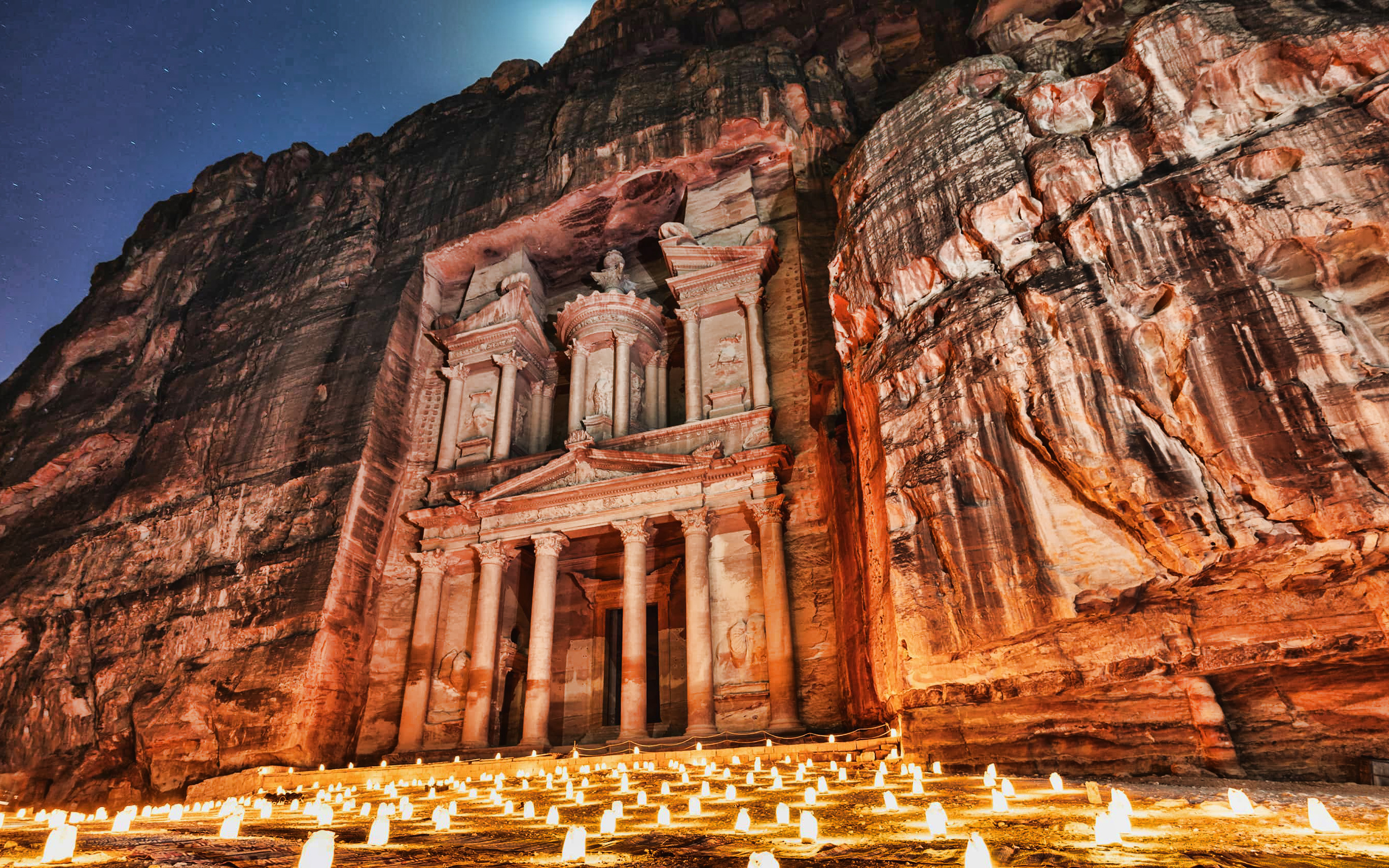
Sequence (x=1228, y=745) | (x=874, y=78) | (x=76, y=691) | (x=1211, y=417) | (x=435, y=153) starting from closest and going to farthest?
(x=1228, y=745) → (x=1211, y=417) → (x=76, y=691) → (x=874, y=78) → (x=435, y=153)

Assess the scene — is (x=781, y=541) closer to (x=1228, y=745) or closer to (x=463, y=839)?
(x=1228, y=745)

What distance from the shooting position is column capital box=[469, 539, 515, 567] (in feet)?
61.5

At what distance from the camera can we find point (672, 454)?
18.4 m

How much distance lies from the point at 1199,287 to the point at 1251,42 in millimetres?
4326

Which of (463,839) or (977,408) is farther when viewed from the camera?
(977,408)

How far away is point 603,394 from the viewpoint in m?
21.5

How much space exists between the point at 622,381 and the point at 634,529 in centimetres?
509

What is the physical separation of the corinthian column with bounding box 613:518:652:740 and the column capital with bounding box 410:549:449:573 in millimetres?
4880

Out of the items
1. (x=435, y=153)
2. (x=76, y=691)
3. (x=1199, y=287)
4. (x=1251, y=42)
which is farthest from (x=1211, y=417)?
(x=435, y=153)

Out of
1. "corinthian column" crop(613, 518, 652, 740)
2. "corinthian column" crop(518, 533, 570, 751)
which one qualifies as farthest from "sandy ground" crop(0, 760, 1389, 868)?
"corinthian column" crop(518, 533, 570, 751)

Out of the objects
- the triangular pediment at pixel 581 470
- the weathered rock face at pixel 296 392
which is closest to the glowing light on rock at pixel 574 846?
the weathered rock face at pixel 296 392

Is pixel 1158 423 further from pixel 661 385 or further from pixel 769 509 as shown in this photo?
pixel 661 385

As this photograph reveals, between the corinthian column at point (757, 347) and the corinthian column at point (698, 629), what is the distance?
3.55 metres

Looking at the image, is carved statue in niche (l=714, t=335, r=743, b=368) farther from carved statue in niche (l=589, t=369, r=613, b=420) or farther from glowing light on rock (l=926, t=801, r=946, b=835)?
glowing light on rock (l=926, t=801, r=946, b=835)
